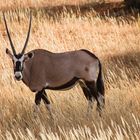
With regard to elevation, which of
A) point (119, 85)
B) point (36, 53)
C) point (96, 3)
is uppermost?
point (36, 53)

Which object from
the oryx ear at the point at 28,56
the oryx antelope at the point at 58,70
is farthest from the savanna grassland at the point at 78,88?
the oryx ear at the point at 28,56

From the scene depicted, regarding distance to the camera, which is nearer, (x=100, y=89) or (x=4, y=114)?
(x=100, y=89)

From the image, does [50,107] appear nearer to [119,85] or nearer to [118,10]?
[119,85]

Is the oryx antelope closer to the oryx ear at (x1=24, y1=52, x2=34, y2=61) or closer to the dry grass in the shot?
the oryx ear at (x1=24, y1=52, x2=34, y2=61)

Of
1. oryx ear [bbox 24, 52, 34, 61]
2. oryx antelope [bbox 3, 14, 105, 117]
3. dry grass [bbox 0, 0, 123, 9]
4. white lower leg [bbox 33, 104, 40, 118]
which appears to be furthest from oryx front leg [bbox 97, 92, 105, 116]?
dry grass [bbox 0, 0, 123, 9]

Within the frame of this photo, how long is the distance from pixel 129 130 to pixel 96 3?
1198 cm

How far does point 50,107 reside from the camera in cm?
545

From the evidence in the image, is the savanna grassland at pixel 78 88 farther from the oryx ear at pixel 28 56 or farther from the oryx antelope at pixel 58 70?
the oryx ear at pixel 28 56

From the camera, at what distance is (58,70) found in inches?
209

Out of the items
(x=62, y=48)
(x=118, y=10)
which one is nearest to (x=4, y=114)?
(x=62, y=48)

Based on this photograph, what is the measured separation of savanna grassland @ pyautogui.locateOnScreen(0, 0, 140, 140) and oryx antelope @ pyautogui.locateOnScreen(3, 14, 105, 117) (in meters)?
0.29

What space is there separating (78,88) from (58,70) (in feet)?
4.33

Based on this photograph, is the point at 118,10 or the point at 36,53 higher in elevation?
the point at 36,53

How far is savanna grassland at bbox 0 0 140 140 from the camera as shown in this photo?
16.0ft
